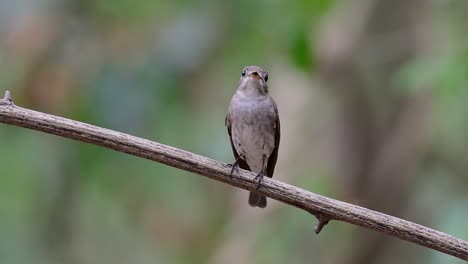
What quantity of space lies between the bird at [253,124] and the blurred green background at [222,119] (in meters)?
0.16

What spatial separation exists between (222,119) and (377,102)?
48.0 inches

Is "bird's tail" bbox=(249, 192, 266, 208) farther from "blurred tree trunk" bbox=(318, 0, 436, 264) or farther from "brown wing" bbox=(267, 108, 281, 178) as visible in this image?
"blurred tree trunk" bbox=(318, 0, 436, 264)

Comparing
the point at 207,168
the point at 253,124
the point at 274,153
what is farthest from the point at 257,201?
the point at 207,168

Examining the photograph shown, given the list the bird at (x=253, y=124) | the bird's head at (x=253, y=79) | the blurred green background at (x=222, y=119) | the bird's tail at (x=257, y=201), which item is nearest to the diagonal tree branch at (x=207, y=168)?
the blurred green background at (x=222, y=119)

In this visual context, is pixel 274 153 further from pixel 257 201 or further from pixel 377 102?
pixel 377 102

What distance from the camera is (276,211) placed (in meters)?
6.51

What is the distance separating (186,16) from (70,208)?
4.87 feet

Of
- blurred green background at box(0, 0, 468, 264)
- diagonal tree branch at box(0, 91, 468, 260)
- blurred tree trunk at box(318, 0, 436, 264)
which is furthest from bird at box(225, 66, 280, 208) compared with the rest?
diagonal tree branch at box(0, 91, 468, 260)

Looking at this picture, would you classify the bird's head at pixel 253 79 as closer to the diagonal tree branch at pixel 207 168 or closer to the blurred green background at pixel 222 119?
the blurred green background at pixel 222 119

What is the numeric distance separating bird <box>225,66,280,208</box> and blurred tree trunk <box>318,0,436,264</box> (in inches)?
31.7

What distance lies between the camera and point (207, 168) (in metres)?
3.96

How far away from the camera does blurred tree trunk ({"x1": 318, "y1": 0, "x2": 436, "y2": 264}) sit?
21.2ft

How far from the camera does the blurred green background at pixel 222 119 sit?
554cm

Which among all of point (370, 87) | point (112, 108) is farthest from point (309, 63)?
point (370, 87)
